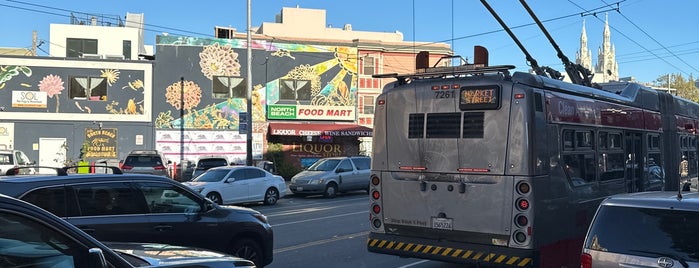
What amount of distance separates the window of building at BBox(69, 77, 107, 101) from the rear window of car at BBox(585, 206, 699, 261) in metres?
29.4

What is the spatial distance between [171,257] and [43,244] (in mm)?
988

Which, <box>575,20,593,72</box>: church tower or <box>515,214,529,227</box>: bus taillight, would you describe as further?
<box>575,20,593,72</box>: church tower

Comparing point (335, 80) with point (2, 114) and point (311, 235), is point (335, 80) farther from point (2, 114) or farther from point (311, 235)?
point (311, 235)

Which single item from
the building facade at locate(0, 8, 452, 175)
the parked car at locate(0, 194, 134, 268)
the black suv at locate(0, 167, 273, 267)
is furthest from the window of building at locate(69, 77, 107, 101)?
the parked car at locate(0, 194, 134, 268)

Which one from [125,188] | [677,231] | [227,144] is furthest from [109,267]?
[227,144]

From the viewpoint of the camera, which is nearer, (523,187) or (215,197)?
(523,187)

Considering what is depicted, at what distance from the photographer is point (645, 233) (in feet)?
15.4

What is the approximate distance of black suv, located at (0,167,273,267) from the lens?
575 cm

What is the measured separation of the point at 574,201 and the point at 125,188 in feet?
17.8

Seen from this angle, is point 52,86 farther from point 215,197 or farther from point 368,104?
point 368,104

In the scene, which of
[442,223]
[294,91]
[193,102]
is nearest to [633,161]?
[442,223]

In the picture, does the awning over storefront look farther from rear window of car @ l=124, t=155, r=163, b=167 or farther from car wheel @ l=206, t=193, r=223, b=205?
car wheel @ l=206, t=193, r=223, b=205

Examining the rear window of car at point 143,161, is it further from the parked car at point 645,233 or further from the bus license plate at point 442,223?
the parked car at point 645,233

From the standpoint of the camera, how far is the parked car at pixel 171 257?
3455 mm
